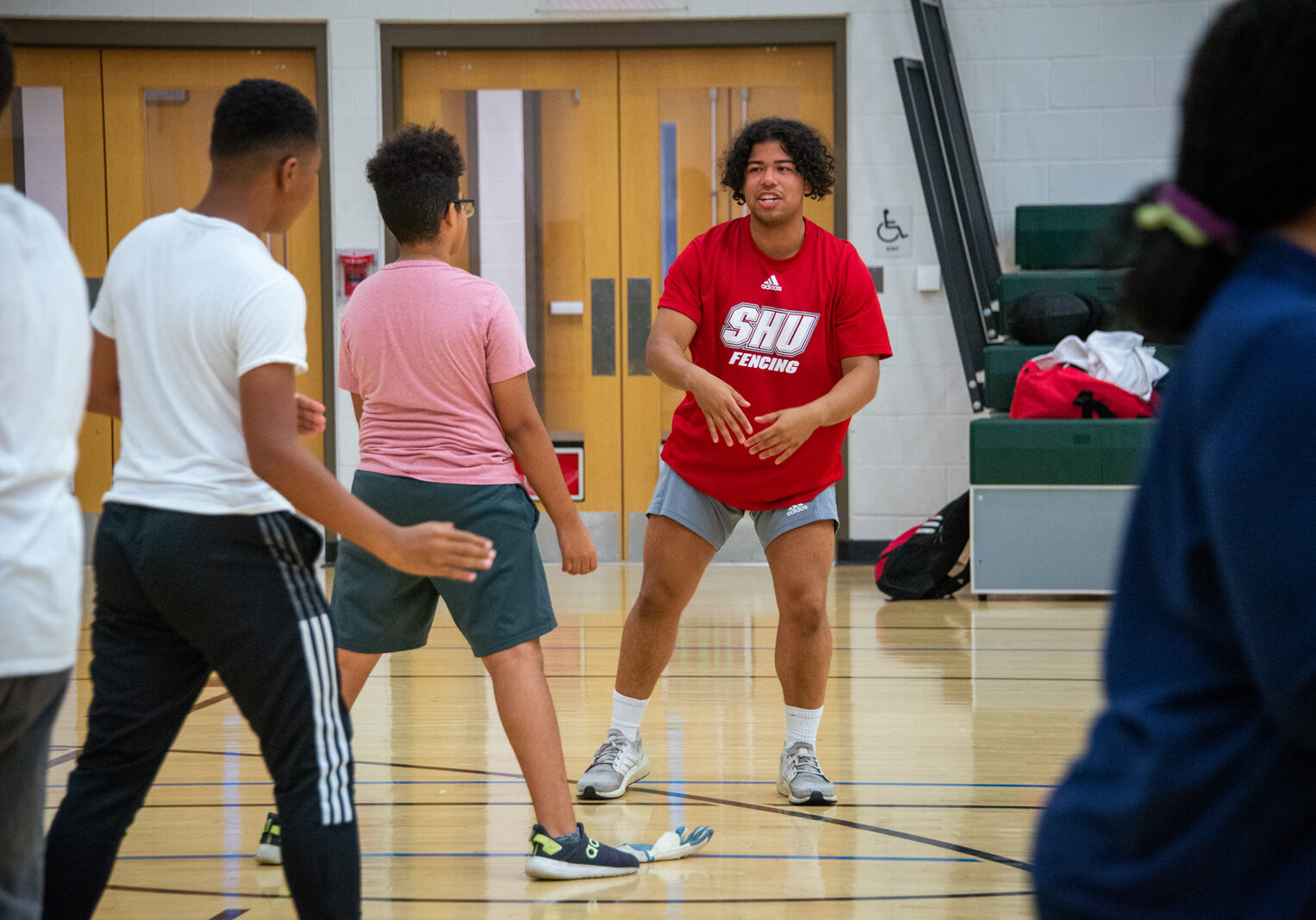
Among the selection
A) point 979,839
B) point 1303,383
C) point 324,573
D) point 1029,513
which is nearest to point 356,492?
point 979,839

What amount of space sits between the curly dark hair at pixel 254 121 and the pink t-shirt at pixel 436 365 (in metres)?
0.56

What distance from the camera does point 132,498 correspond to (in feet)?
5.03

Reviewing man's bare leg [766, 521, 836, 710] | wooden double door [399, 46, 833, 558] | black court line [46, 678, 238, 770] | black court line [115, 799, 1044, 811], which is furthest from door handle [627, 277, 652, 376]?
black court line [115, 799, 1044, 811]

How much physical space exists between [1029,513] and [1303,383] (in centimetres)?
475

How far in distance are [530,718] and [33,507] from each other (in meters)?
1.17

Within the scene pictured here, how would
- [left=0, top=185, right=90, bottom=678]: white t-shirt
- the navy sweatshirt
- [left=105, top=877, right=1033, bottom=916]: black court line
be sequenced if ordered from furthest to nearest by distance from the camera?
[left=105, top=877, right=1033, bottom=916]: black court line, [left=0, top=185, right=90, bottom=678]: white t-shirt, the navy sweatshirt

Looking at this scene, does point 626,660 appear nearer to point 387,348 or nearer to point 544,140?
point 387,348

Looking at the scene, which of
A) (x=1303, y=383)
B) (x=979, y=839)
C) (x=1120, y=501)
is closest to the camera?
(x=1303, y=383)

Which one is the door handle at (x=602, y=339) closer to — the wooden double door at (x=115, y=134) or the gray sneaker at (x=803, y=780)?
the wooden double door at (x=115, y=134)

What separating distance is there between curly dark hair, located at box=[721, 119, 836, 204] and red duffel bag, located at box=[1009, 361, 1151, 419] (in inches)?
106

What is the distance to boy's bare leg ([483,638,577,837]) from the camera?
2.20 metres

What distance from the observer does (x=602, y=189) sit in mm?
6508

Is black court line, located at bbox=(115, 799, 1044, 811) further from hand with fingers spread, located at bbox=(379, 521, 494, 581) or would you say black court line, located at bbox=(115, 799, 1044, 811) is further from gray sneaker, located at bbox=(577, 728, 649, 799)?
hand with fingers spread, located at bbox=(379, 521, 494, 581)

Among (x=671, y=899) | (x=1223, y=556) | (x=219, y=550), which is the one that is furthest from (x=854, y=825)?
(x=1223, y=556)
